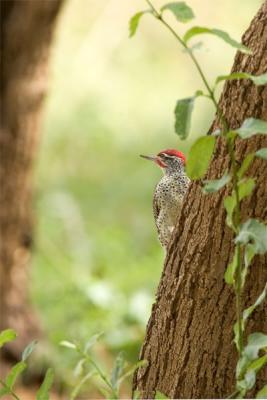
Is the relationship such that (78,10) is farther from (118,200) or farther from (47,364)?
(47,364)

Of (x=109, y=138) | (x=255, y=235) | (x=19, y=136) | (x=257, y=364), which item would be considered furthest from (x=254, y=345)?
(x=109, y=138)

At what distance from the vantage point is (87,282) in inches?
316

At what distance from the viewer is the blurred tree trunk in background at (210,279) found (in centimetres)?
240

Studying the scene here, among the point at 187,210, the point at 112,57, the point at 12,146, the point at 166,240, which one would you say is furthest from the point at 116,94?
the point at 187,210

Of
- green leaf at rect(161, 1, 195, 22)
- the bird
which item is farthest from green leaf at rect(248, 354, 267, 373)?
the bird

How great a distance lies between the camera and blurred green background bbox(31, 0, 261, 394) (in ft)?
27.6

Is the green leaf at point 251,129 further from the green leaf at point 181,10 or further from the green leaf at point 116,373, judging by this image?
the green leaf at point 116,373

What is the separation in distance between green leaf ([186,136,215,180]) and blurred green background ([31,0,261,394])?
5.92m

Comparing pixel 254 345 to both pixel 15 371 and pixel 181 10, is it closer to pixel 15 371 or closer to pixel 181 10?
pixel 15 371

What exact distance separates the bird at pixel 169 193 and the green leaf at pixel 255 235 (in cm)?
137

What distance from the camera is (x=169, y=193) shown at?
356 cm

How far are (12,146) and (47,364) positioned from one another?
1540mm

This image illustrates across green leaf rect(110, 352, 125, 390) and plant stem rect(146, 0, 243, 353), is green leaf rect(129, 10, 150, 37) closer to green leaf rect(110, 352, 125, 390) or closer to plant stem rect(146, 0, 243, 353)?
plant stem rect(146, 0, 243, 353)

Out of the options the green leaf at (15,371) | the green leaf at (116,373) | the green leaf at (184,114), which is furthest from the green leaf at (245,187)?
the green leaf at (15,371)
